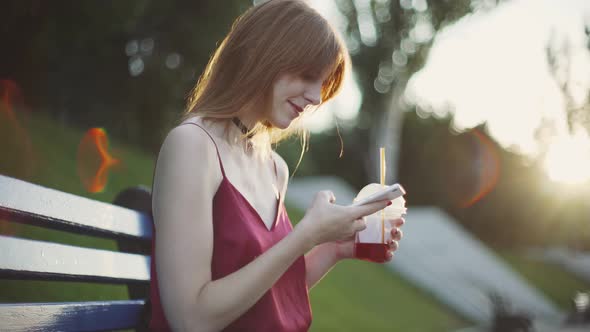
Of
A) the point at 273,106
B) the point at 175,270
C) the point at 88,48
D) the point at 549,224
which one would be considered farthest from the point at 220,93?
the point at 549,224

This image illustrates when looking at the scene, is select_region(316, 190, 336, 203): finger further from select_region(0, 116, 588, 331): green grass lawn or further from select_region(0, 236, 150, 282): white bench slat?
select_region(0, 116, 588, 331): green grass lawn

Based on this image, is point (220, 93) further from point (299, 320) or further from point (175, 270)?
point (299, 320)

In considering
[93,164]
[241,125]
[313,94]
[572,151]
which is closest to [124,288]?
[241,125]

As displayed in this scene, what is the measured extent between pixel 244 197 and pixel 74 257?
0.54m

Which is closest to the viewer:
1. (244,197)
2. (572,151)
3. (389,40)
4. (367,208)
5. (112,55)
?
(367,208)

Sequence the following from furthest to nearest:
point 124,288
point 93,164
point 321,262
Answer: point 93,164
point 124,288
point 321,262

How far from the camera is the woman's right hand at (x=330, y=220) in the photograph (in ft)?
5.84

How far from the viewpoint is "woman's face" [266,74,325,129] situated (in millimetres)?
2047

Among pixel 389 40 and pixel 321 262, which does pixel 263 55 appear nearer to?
pixel 321 262

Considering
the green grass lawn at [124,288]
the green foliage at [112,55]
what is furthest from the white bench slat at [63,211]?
the green foliage at [112,55]

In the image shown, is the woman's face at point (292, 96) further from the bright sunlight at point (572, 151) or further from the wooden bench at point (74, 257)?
the bright sunlight at point (572, 151)

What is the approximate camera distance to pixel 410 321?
29.4ft

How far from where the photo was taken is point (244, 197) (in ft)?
6.44

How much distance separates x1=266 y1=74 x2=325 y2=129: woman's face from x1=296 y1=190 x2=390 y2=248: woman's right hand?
37 cm
